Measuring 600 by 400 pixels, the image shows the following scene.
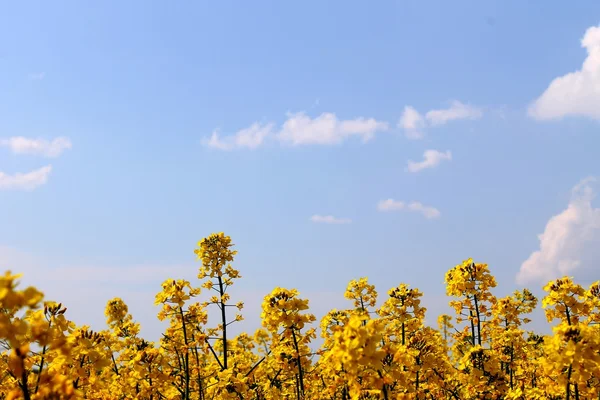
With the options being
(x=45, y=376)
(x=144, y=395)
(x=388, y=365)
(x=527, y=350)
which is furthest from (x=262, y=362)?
(x=45, y=376)

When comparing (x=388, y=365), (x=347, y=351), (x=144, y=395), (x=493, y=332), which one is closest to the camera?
(x=347, y=351)

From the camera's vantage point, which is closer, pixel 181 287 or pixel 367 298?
pixel 181 287

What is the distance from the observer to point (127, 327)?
12758 millimetres

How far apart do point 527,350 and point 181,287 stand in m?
9.72

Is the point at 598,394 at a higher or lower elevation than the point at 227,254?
lower

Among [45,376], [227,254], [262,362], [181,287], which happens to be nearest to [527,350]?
[262,362]

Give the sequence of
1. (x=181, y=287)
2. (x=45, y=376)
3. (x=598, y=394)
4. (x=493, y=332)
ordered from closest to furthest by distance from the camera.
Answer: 1. (x=45, y=376)
2. (x=598, y=394)
3. (x=181, y=287)
4. (x=493, y=332)

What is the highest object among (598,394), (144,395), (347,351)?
(347,351)

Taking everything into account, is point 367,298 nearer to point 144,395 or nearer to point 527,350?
point 527,350

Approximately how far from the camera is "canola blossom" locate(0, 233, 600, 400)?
17.6 feet

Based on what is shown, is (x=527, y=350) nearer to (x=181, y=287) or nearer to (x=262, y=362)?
(x=262, y=362)

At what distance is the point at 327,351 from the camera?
22.9 feet

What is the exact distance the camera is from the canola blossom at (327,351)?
5.37 meters

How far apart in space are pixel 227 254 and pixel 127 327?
Answer: 303 centimetres
